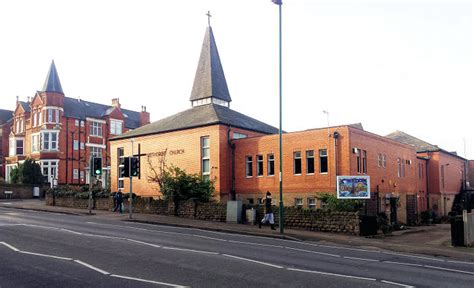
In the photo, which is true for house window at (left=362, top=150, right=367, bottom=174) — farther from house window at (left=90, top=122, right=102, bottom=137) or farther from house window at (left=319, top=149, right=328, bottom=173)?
house window at (left=90, top=122, right=102, bottom=137)

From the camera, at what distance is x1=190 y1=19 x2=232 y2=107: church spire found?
43.0 m

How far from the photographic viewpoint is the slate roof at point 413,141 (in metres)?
49.7

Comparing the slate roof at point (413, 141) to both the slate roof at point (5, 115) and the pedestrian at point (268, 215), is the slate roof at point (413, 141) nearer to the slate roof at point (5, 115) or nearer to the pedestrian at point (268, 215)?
the pedestrian at point (268, 215)

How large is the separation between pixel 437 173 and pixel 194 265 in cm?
4249

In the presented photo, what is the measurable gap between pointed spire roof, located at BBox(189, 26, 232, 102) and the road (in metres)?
25.7

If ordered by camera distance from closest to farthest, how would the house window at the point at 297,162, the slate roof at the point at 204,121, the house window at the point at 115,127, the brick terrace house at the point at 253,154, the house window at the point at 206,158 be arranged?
the brick terrace house at the point at 253,154, the house window at the point at 297,162, the house window at the point at 206,158, the slate roof at the point at 204,121, the house window at the point at 115,127

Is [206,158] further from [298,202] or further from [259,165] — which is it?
[298,202]

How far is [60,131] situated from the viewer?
60.5 meters

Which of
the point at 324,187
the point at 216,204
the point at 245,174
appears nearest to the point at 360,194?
the point at 324,187

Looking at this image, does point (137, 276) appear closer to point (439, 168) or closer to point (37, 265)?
point (37, 265)

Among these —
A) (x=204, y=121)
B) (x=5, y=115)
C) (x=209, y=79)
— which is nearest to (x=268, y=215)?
(x=204, y=121)

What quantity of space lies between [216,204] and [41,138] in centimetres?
3854

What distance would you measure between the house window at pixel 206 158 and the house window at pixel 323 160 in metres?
8.69

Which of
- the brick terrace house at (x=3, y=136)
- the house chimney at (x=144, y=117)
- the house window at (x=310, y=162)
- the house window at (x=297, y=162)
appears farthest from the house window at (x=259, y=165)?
the brick terrace house at (x=3, y=136)
